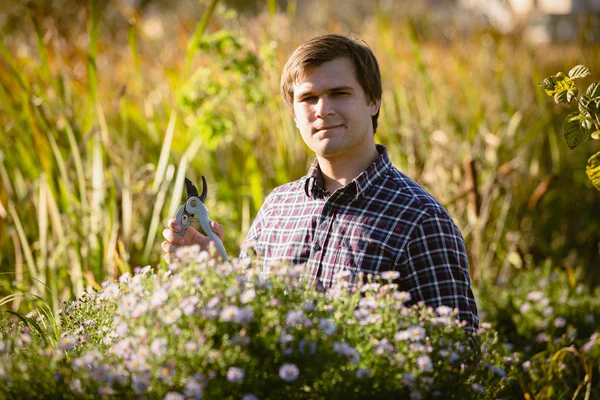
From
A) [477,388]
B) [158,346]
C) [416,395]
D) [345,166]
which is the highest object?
[345,166]

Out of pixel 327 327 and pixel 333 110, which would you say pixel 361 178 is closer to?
pixel 333 110

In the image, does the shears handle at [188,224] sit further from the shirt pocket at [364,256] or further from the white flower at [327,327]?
the white flower at [327,327]

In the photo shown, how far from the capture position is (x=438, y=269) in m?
2.12

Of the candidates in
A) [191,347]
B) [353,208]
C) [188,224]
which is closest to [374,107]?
[353,208]

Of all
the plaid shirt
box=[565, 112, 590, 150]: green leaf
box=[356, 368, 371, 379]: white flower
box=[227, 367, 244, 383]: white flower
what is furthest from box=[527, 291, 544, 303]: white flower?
box=[227, 367, 244, 383]: white flower

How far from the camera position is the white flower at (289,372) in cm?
152

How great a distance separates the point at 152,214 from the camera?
3879 mm

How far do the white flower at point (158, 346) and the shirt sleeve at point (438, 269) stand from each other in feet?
2.90

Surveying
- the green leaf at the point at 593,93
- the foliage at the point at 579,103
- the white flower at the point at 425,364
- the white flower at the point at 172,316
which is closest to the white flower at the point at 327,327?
the white flower at the point at 425,364

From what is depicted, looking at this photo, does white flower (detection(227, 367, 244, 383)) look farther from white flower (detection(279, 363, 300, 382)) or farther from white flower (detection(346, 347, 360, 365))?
white flower (detection(346, 347, 360, 365))

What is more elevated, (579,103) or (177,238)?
(579,103)

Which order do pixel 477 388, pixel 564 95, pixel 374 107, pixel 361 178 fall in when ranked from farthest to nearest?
pixel 374 107, pixel 361 178, pixel 564 95, pixel 477 388

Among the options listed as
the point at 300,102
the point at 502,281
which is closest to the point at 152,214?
the point at 300,102

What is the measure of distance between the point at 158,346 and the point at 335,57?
1.19 meters
